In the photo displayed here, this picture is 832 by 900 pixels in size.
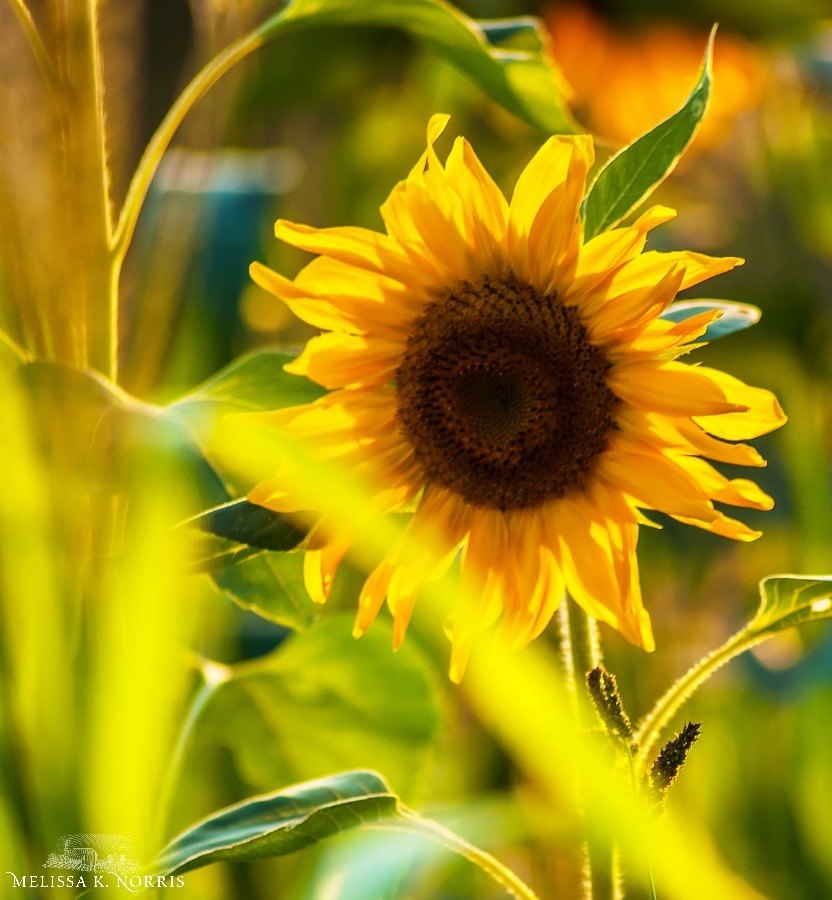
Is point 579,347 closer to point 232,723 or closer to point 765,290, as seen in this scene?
point 232,723

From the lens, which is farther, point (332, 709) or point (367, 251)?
point (332, 709)

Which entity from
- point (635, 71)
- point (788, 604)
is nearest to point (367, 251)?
point (788, 604)

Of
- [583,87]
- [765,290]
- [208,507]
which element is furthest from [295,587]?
[583,87]

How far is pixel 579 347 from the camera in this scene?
282mm

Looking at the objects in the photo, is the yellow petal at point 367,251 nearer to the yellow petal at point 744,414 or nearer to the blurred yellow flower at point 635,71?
the yellow petal at point 744,414

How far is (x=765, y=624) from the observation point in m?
0.28

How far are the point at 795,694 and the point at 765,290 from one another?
38cm

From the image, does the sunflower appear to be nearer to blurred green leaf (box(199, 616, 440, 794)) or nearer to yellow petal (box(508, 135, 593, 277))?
yellow petal (box(508, 135, 593, 277))

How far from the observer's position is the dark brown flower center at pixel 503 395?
28cm

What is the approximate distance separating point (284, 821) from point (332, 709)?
0.54 ft

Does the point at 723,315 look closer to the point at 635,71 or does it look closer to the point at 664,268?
the point at 664,268

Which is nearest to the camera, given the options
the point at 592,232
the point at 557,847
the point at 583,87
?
the point at 592,232

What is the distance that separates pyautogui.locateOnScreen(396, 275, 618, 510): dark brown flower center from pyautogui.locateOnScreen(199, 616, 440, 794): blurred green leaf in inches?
5.0

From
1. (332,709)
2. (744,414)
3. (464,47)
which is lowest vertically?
(332,709)
